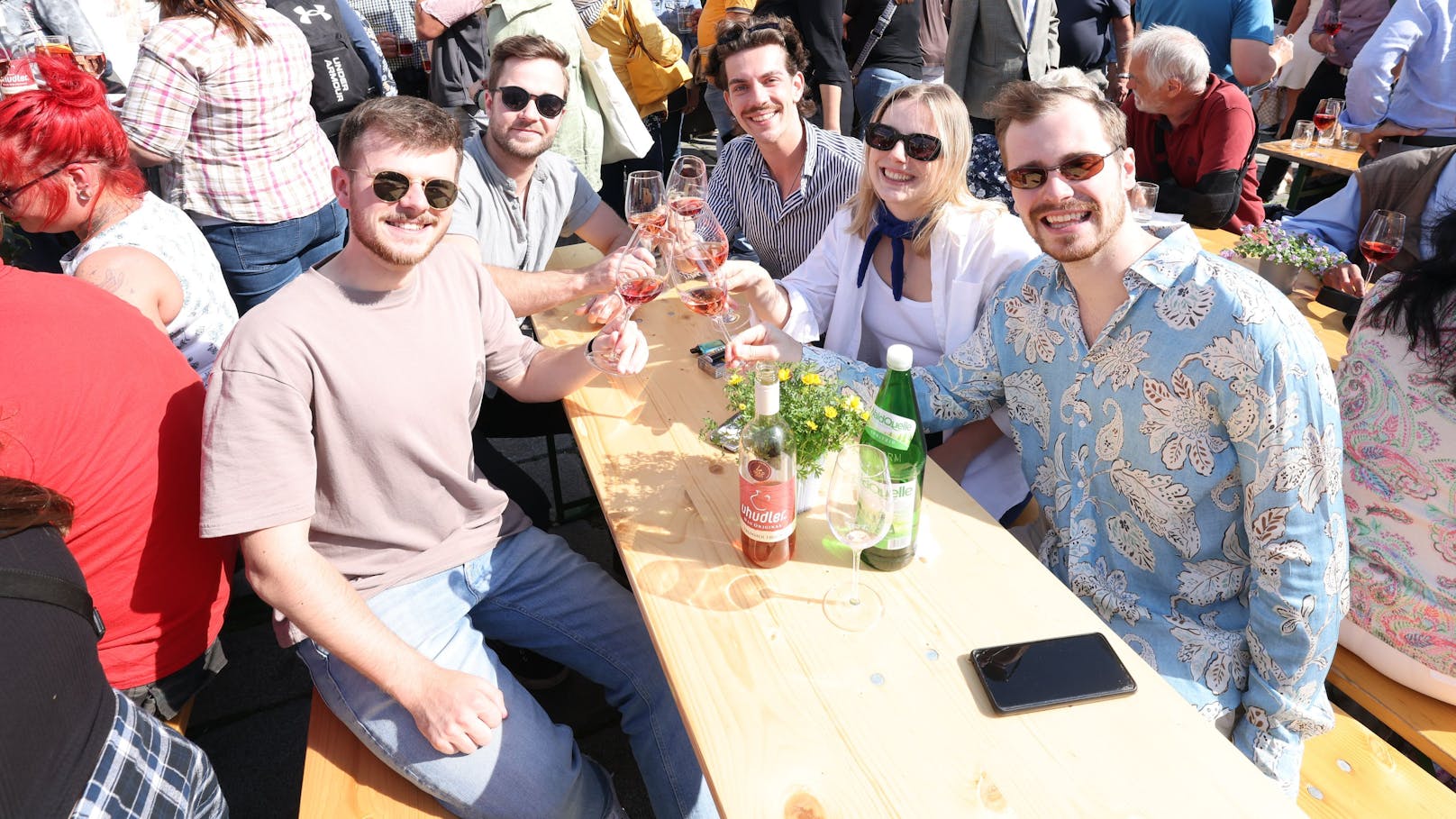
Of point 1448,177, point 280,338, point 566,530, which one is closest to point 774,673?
point 280,338

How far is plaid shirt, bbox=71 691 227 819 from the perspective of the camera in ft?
4.42

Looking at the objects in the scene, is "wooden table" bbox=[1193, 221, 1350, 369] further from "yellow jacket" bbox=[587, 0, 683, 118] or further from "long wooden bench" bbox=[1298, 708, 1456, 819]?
"yellow jacket" bbox=[587, 0, 683, 118]

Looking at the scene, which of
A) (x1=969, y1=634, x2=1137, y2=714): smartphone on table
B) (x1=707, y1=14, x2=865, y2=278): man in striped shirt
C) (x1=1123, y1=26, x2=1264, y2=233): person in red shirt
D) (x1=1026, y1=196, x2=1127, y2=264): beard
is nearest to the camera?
(x1=969, y1=634, x2=1137, y2=714): smartphone on table

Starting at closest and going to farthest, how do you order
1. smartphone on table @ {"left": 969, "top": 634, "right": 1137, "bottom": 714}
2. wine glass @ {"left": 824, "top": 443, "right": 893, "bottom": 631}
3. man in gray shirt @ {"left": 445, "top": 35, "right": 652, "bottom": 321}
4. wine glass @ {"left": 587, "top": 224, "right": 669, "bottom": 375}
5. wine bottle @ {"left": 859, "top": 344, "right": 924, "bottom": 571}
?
smartphone on table @ {"left": 969, "top": 634, "right": 1137, "bottom": 714}, wine glass @ {"left": 824, "top": 443, "right": 893, "bottom": 631}, wine bottle @ {"left": 859, "top": 344, "right": 924, "bottom": 571}, wine glass @ {"left": 587, "top": 224, "right": 669, "bottom": 375}, man in gray shirt @ {"left": 445, "top": 35, "right": 652, "bottom": 321}

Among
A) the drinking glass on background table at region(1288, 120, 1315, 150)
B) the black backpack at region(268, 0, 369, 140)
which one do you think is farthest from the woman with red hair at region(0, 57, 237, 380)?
the drinking glass on background table at region(1288, 120, 1315, 150)

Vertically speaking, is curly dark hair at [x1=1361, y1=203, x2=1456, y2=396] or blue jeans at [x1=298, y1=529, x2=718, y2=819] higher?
curly dark hair at [x1=1361, y1=203, x2=1456, y2=396]

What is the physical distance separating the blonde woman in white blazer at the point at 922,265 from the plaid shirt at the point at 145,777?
71.3 inches

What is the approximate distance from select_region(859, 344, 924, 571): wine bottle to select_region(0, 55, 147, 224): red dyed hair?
2380 mm

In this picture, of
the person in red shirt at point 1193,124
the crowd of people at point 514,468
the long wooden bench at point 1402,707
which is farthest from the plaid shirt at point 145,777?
the person in red shirt at point 1193,124

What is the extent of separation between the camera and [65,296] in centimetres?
180

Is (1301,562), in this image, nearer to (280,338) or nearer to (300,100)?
(280,338)

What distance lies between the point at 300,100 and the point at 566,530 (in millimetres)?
2304

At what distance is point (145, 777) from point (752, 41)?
314 centimetres

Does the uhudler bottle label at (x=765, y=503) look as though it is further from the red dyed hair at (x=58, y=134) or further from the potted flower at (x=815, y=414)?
the red dyed hair at (x=58, y=134)
